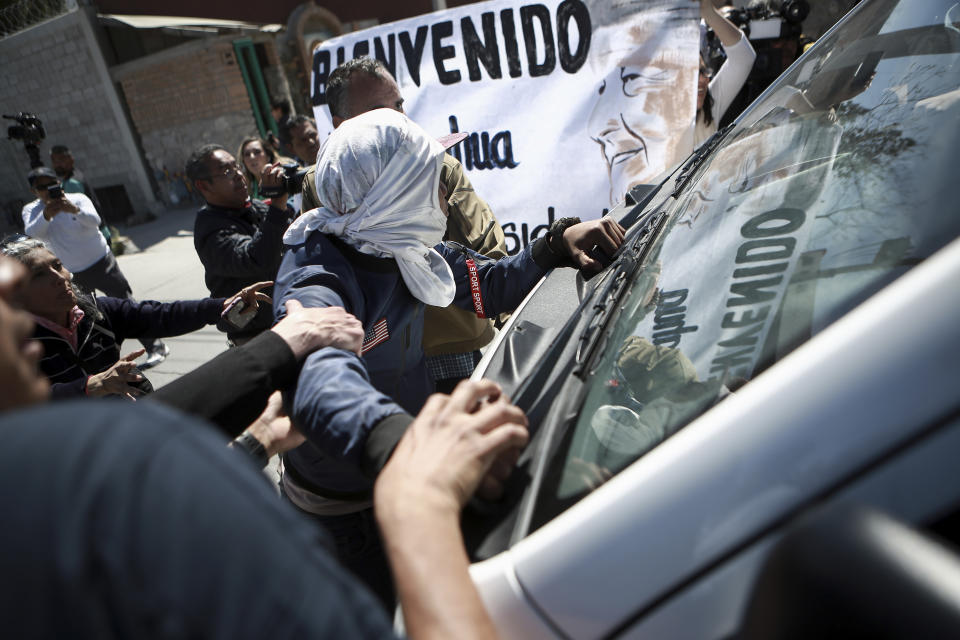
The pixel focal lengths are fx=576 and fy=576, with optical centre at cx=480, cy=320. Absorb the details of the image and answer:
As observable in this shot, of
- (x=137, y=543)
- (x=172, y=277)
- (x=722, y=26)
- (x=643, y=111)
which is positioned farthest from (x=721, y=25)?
(x=172, y=277)

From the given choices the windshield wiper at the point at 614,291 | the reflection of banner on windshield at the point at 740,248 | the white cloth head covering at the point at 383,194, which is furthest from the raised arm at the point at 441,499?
the white cloth head covering at the point at 383,194

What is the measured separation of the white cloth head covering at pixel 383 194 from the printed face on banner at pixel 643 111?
191 cm

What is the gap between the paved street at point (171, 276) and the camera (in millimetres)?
4902

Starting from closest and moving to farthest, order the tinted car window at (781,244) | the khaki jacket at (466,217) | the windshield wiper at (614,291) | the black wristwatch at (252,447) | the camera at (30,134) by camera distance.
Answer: the tinted car window at (781,244) < the windshield wiper at (614,291) < the black wristwatch at (252,447) < the khaki jacket at (466,217) < the camera at (30,134)

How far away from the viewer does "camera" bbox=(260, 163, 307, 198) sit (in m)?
2.98

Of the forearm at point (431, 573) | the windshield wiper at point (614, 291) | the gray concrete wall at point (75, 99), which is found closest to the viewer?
the forearm at point (431, 573)

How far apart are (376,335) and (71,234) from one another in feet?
13.3

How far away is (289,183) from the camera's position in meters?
3.05

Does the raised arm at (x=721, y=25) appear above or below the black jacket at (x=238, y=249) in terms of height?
above

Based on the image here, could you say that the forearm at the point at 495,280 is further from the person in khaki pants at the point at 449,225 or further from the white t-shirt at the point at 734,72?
the white t-shirt at the point at 734,72

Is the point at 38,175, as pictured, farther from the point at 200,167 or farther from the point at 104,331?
the point at 104,331

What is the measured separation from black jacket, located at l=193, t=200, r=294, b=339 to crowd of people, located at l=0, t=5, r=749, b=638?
0.04 ft

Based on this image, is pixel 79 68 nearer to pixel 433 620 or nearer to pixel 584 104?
pixel 584 104

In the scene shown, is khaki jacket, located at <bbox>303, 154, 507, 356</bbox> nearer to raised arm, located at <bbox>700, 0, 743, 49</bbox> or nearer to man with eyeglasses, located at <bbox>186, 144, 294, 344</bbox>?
man with eyeglasses, located at <bbox>186, 144, 294, 344</bbox>
